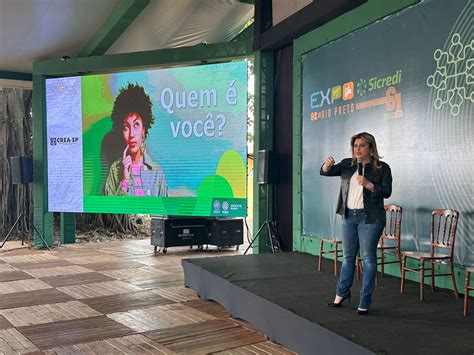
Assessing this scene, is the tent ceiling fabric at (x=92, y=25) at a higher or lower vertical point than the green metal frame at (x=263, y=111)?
higher

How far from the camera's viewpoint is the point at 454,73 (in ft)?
13.5

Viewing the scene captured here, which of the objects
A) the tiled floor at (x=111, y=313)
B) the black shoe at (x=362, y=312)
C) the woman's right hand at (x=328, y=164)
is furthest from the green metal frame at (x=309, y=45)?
the black shoe at (x=362, y=312)

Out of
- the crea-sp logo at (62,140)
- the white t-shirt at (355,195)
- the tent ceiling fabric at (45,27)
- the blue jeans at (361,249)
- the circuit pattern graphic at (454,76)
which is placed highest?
the tent ceiling fabric at (45,27)

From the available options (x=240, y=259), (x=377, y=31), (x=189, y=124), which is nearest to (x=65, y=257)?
(x=189, y=124)

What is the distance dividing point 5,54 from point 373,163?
7515 millimetres

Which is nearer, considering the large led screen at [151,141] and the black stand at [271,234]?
the black stand at [271,234]

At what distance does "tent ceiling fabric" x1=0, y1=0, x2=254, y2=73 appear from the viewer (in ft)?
25.6

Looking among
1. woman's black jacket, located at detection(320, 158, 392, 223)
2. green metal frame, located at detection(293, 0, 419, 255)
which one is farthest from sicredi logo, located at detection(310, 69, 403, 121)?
woman's black jacket, located at detection(320, 158, 392, 223)

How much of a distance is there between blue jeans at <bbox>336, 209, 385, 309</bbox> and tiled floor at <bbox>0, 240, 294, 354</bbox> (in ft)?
2.08

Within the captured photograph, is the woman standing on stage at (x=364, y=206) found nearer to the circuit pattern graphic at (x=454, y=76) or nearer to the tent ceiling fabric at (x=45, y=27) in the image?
the circuit pattern graphic at (x=454, y=76)

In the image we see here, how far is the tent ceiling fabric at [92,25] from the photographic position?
7.81m

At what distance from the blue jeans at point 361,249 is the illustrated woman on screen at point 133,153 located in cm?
469

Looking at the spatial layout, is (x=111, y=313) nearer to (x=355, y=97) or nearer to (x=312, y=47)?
(x=355, y=97)

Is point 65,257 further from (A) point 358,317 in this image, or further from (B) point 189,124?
(A) point 358,317
